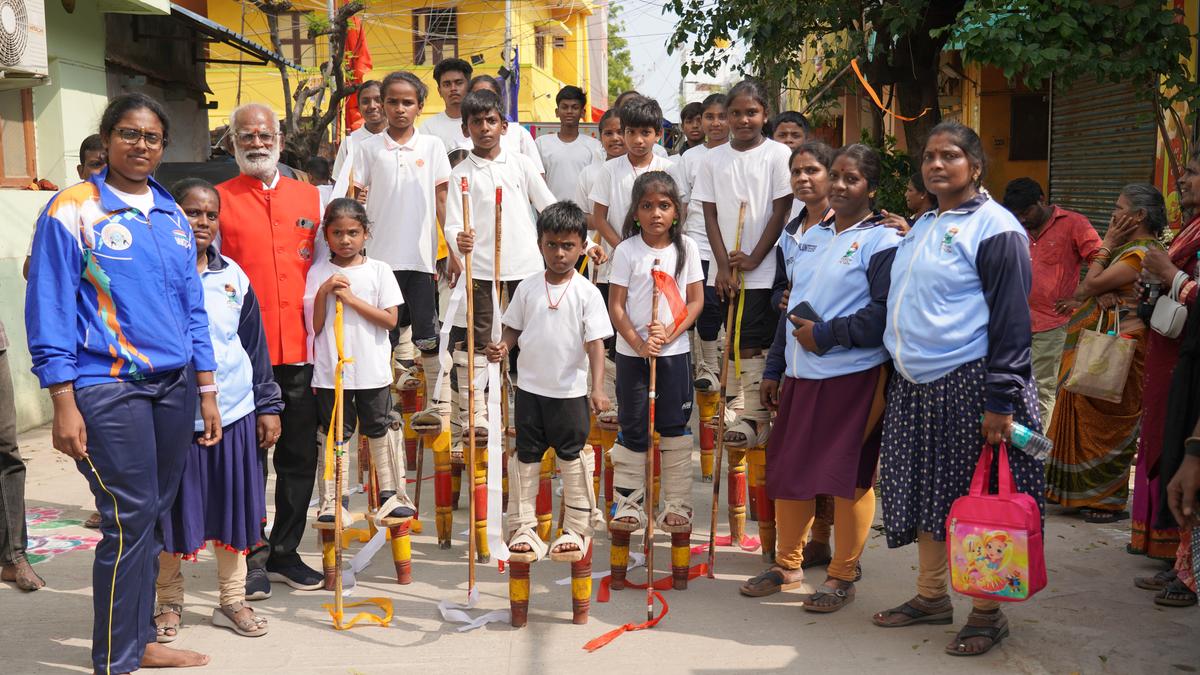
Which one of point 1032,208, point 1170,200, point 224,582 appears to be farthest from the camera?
point 1170,200

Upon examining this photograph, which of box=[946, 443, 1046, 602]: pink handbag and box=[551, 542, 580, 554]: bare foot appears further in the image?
box=[551, 542, 580, 554]: bare foot

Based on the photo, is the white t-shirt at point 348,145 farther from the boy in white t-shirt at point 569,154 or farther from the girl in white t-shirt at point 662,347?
the girl in white t-shirt at point 662,347

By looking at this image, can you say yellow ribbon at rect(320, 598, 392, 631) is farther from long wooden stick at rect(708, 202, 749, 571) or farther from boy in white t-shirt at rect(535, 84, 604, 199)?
boy in white t-shirt at rect(535, 84, 604, 199)

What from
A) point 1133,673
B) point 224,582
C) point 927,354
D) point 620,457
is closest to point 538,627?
point 620,457

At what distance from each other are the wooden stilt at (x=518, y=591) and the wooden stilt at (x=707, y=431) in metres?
2.40

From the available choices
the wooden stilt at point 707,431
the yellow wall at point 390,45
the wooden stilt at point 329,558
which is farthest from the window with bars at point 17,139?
the yellow wall at point 390,45

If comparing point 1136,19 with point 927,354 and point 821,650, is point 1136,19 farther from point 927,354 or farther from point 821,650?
point 821,650

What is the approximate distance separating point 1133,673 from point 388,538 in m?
3.58

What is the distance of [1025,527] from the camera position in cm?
393

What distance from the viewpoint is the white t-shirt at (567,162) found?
24.8 ft

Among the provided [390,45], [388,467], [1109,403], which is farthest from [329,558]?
[390,45]

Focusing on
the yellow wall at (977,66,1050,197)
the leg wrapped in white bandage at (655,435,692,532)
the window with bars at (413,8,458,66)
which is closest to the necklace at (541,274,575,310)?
the leg wrapped in white bandage at (655,435,692,532)

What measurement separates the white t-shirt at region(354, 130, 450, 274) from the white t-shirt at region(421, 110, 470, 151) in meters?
0.96

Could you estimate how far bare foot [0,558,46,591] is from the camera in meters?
5.03
